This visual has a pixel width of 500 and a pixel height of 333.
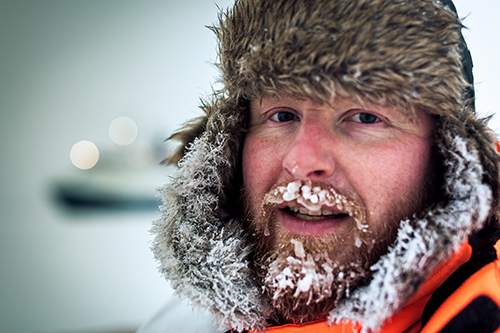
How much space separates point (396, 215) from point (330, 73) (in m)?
0.43

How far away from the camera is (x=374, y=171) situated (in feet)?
2.75

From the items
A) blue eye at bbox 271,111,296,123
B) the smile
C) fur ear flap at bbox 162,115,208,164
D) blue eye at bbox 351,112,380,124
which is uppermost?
fur ear flap at bbox 162,115,208,164

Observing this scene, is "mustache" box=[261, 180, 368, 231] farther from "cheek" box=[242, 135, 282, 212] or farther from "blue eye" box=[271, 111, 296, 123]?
"blue eye" box=[271, 111, 296, 123]

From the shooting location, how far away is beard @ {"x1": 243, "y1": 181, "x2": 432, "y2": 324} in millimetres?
792

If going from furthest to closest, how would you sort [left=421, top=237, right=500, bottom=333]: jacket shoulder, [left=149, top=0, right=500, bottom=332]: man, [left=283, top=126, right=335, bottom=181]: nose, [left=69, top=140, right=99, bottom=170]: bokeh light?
[left=69, top=140, right=99, bottom=170]: bokeh light → [left=283, top=126, right=335, bottom=181]: nose → [left=149, top=0, right=500, bottom=332]: man → [left=421, top=237, right=500, bottom=333]: jacket shoulder

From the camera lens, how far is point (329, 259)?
80cm

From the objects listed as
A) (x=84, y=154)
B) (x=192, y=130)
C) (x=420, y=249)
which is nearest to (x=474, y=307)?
(x=420, y=249)

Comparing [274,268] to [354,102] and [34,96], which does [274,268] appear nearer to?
[354,102]

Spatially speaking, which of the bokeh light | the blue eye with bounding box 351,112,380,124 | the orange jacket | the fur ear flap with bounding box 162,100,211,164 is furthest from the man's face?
the bokeh light

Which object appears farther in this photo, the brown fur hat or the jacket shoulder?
the brown fur hat

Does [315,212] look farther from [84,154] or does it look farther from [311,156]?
[84,154]

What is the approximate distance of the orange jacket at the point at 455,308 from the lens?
61 cm

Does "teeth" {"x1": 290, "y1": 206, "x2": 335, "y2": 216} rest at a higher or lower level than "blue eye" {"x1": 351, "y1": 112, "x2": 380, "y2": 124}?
lower

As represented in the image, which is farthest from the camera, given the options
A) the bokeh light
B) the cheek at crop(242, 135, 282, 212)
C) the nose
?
the bokeh light
